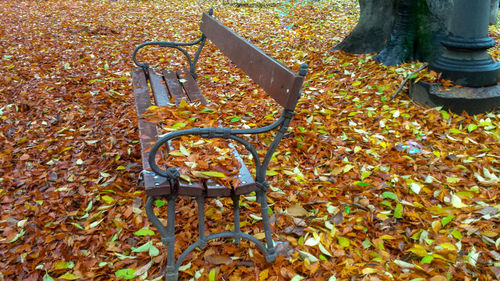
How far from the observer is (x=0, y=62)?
5891 mm

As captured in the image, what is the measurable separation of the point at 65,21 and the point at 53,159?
6.26 metres

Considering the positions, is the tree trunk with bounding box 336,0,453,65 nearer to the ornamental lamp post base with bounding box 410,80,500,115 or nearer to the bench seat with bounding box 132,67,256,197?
the ornamental lamp post base with bounding box 410,80,500,115

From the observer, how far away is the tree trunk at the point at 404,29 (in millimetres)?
4523

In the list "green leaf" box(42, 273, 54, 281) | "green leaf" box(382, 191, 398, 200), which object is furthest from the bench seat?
"green leaf" box(382, 191, 398, 200)

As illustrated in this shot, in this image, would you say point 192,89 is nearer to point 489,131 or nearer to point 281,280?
point 281,280

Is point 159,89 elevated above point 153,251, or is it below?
above

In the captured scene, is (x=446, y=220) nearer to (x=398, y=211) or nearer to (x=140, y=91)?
(x=398, y=211)

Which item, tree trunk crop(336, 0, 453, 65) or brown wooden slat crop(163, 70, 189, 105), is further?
tree trunk crop(336, 0, 453, 65)

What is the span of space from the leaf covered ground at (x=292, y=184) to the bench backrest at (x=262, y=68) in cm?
57

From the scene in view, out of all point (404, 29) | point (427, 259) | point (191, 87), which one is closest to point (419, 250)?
point (427, 259)

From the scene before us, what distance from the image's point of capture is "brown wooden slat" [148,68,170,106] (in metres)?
3.32

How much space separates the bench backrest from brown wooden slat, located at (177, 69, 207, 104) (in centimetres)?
43

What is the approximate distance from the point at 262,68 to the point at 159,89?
4.73ft

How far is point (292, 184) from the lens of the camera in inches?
120
